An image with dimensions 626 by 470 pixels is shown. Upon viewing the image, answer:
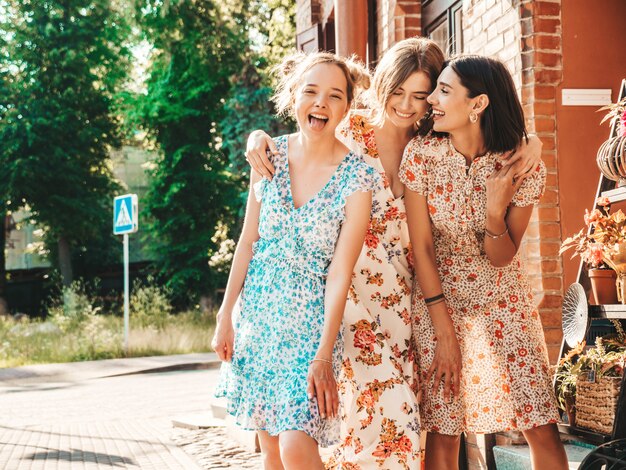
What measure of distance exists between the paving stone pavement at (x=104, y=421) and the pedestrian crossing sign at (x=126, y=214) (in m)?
2.47

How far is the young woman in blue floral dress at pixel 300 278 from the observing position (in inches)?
113

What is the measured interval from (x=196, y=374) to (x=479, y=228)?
10339 millimetres

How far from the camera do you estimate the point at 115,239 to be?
96.3 feet

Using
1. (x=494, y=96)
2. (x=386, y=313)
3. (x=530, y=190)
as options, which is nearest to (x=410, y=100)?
(x=494, y=96)

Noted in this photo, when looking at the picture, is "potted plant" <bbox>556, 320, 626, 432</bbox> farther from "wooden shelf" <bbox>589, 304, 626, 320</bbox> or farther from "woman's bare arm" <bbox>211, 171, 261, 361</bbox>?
"woman's bare arm" <bbox>211, 171, 261, 361</bbox>

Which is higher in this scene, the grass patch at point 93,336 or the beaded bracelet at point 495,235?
the beaded bracelet at point 495,235

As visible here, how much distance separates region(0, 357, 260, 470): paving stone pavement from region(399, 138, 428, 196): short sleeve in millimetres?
3396

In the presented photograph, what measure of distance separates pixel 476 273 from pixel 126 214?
12312mm

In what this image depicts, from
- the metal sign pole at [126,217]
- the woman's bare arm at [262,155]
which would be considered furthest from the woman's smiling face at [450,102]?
the metal sign pole at [126,217]

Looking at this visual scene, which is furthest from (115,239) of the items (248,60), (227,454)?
(227,454)

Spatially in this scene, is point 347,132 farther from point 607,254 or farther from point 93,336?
point 93,336

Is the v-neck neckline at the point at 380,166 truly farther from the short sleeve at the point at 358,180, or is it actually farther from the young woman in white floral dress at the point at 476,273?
the short sleeve at the point at 358,180

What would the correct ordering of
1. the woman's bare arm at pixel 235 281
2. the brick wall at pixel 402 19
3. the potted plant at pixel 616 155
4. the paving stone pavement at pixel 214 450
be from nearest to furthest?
the woman's bare arm at pixel 235 281 < the potted plant at pixel 616 155 < the paving stone pavement at pixel 214 450 < the brick wall at pixel 402 19

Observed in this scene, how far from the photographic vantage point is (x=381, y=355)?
11.2 ft
